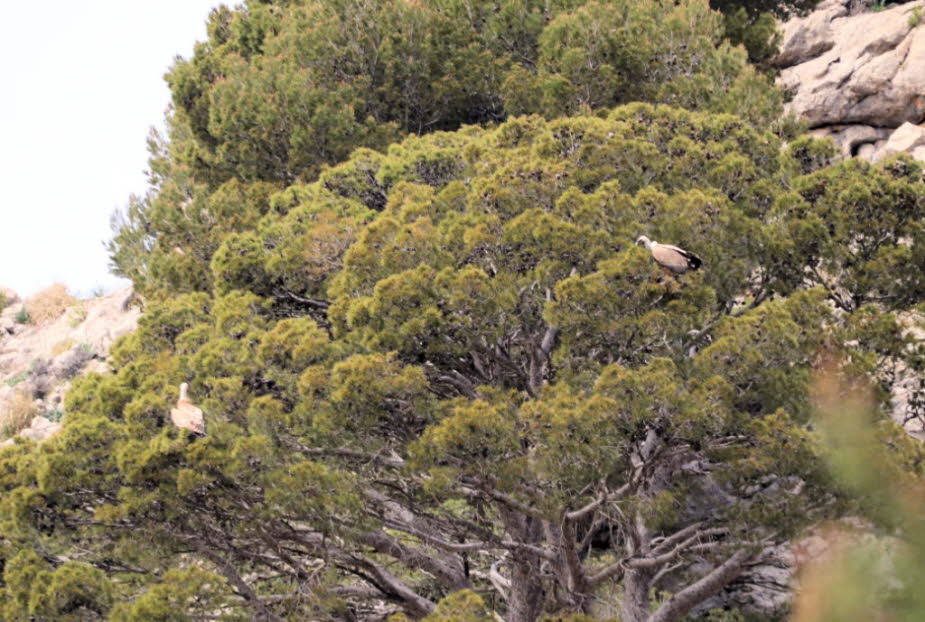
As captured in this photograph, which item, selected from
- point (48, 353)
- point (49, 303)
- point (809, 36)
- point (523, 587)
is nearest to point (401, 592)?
point (523, 587)

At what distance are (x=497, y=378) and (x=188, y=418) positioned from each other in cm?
300

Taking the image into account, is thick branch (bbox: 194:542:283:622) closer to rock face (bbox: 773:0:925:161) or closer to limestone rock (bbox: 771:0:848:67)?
rock face (bbox: 773:0:925:161)

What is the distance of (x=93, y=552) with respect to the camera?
10.3 metres

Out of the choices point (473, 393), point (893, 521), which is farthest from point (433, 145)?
point (893, 521)

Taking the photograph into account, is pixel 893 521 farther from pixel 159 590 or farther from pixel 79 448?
pixel 79 448

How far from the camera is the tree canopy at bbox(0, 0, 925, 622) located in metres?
8.45

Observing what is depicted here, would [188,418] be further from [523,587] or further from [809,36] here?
[809,36]

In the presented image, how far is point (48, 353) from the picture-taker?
98.0 feet

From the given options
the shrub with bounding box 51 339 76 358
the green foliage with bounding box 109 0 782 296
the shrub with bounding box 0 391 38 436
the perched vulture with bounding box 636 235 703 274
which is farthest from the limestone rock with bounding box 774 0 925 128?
the shrub with bounding box 51 339 76 358

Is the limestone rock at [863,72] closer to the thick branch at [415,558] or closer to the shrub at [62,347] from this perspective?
the thick branch at [415,558]

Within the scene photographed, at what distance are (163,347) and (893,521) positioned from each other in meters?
9.71

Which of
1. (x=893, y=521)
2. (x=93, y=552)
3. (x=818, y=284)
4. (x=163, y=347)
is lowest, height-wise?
(x=818, y=284)

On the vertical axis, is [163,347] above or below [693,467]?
above

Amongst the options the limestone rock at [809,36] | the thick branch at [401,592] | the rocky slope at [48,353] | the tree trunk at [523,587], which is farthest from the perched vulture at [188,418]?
the rocky slope at [48,353]
